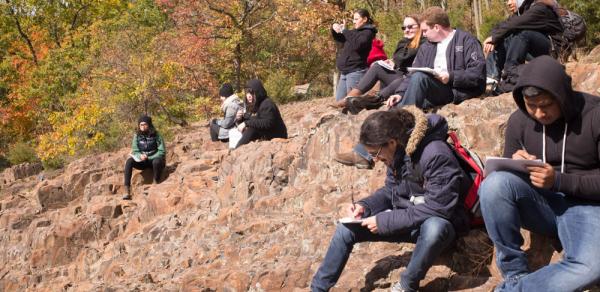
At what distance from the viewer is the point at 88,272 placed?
10.8m

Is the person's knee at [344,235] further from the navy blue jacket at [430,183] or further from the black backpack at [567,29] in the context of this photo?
the black backpack at [567,29]

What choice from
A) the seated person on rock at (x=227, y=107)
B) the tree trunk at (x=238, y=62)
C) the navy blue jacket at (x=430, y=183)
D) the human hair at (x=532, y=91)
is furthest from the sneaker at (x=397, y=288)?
the tree trunk at (x=238, y=62)

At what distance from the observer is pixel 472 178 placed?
4.86 metres

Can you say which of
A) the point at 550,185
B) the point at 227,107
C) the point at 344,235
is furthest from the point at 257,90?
the point at 550,185

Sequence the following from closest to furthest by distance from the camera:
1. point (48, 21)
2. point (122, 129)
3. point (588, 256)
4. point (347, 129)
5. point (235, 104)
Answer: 1. point (588, 256)
2. point (347, 129)
3. point (235, 104)
4. point (122, 129)
5. point (48, 21)

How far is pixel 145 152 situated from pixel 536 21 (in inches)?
314

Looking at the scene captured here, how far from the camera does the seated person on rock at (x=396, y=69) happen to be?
814cm

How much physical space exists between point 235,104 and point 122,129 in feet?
40.4

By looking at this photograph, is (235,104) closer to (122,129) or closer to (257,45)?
(257,45)

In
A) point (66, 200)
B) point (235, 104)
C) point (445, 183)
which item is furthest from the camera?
point (66, 200)

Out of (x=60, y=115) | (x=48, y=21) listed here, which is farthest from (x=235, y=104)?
(x=48, y=21)

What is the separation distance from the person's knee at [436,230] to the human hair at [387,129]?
603mm

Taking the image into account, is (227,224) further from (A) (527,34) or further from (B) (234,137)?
(A) (527,34)

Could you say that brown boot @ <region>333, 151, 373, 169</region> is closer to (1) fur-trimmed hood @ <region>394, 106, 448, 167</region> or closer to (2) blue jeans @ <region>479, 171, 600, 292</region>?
(1) fur-trimmed hood @ <region>394, 106, 448, 167</region>
